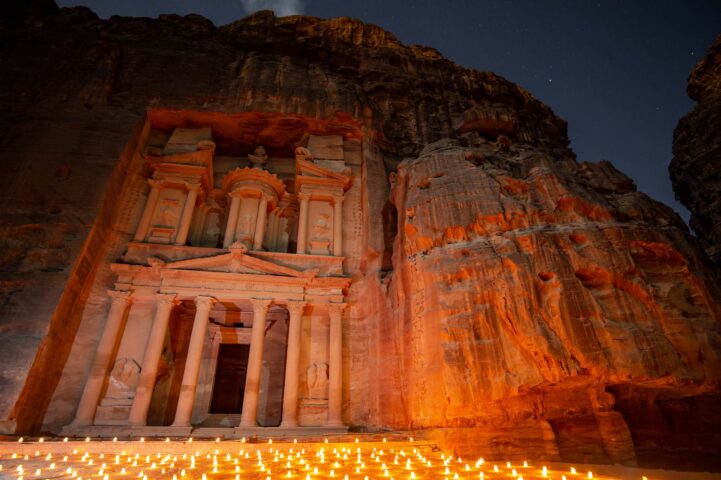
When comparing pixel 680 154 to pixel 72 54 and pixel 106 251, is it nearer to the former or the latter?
pixel 106 251

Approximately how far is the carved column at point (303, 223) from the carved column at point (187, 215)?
179 inches

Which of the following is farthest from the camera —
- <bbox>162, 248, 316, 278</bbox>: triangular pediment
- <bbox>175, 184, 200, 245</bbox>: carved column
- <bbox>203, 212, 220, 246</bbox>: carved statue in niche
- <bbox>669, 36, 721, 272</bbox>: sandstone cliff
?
<bbox>203, 212, 220, 246</bbox>: carved statue in niche

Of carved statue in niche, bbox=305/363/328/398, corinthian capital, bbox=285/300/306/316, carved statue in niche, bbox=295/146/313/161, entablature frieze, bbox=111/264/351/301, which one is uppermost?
carved statue in niche, bbox=295/146/313/161

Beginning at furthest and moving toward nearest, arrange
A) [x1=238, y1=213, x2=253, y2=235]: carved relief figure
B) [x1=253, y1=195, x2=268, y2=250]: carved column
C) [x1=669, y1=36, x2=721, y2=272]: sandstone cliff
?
[x1=238, y1=213, x2=253, y2=235]: carved relief figure < [x1=253, y1=195, x2=268, y2=250]: carved column < [x1=669, y1=36, x2=721, y2=272]: sandstone cliff

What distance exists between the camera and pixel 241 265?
14.6 meters

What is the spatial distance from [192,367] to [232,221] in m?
6.39

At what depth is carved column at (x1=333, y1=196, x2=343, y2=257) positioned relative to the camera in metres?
16.0

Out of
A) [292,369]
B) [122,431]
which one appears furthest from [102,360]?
[292,369]

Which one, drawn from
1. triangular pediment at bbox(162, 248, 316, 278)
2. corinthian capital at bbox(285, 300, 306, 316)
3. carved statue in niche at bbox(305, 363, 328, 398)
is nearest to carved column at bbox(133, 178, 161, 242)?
triangular pediment at bbox(162, 248, 316, 278)

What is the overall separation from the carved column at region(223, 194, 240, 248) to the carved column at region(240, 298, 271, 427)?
11.2ft

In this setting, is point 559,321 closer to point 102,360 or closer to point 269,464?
point 269,464

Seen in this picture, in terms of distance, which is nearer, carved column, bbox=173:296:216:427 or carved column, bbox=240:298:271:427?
carved column, bbox=173:296:216:427

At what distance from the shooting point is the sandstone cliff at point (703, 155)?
49.7ft

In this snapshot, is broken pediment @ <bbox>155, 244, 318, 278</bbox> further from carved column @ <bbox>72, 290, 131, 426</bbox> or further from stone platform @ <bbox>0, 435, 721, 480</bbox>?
stone platform @ <bbox>0, 435, 721, 480</bbox>
